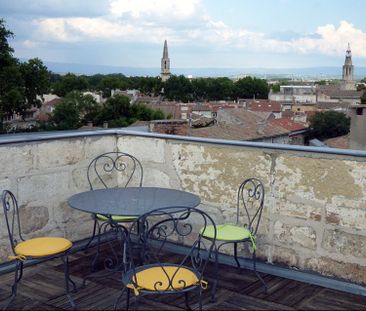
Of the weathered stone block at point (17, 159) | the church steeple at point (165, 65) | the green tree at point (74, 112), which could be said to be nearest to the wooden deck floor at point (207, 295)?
the weathered stone block at point (17, 159)

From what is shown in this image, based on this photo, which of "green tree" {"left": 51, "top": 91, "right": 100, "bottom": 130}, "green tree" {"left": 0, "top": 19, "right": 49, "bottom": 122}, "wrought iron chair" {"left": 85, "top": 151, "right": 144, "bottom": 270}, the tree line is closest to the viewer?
"wrought iron chair" {"left": 85, "top": 151, "right": 144, "bottom": 270}

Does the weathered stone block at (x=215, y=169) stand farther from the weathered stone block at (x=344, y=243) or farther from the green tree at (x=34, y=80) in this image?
the green tree at (x=34, y=80)

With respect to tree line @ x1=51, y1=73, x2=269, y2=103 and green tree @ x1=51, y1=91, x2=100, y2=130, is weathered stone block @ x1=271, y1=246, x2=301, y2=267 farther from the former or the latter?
tree line @ x1=51, y1=73, x2=269, y2=103

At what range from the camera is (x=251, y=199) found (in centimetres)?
348

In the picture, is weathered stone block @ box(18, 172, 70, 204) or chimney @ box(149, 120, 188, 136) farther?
chimney @ box(149, 120, 188, 136)

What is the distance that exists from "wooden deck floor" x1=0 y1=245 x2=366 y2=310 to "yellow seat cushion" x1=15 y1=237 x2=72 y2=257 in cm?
34

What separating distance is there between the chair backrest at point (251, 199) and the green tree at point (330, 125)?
1643 inches

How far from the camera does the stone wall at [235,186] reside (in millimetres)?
3111

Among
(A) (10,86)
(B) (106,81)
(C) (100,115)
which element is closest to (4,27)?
(A) (10,86)

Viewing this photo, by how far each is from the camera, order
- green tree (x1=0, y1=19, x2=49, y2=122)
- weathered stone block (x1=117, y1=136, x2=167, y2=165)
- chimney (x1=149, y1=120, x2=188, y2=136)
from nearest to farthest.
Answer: weathered stone block (x1=117, y1=136, x2=167, y2=165) < chimney (x1=149, y1=120, x2=188, y2=136) < green tree (x1=0, y1=19, x2=49, y2=122)

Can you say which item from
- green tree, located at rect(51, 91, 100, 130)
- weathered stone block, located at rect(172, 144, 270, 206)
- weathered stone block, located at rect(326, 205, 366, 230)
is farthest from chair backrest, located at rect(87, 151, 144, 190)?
green tree, located at rect(51, 91, 100, 130)

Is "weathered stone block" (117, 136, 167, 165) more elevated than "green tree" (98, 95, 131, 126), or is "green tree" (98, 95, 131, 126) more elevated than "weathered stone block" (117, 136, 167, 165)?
"weathered stone block" (117, 136, 167, 165)

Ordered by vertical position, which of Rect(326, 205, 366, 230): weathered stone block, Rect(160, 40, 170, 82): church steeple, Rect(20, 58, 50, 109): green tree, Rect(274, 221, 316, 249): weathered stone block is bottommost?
Rect(274, 221, 316, 249): weathered stone block

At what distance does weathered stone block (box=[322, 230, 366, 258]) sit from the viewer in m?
3.06
